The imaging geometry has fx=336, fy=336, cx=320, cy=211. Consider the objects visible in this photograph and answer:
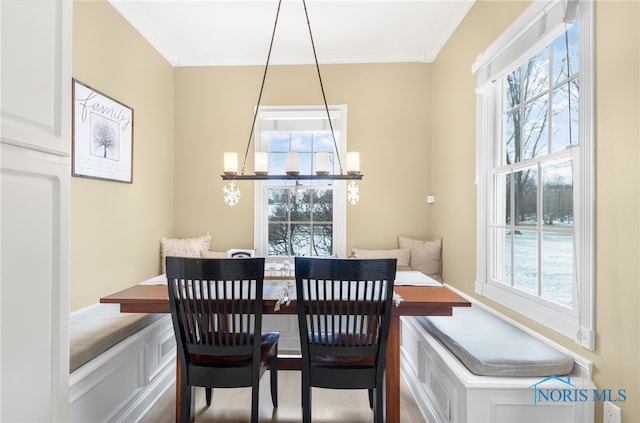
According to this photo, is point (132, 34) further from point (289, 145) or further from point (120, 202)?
point (289, 145)

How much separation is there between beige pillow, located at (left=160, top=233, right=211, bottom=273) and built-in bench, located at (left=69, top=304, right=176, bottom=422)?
1.02m

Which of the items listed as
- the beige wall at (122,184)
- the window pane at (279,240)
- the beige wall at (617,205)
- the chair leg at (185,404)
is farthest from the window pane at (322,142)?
the chair leg at (185,404)

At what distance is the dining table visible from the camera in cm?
178

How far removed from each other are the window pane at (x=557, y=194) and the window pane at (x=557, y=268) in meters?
0.08

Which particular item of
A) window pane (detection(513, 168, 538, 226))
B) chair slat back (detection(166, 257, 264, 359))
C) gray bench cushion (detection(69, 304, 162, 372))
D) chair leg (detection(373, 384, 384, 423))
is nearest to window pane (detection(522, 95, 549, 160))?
window pane (detection(513, 168, 538, 226))

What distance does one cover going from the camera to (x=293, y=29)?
3.17 metres

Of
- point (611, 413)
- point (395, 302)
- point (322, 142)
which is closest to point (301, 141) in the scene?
point (322, 142)

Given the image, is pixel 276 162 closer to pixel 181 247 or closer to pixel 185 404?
pixel 181 247

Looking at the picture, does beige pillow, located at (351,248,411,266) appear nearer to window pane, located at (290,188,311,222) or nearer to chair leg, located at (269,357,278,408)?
window pane, located at (290,188,311,222)

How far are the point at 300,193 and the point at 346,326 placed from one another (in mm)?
2298

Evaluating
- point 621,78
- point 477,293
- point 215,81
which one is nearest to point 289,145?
point 215,81

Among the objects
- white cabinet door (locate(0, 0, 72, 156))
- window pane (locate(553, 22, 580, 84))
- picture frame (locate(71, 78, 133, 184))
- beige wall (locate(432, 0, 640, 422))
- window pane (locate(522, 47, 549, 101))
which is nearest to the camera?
white cabinet door (locate(0, 0, 72, 156))

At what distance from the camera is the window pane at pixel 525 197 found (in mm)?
1991

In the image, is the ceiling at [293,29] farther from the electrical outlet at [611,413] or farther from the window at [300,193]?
the electrical outlet at [611,413]
